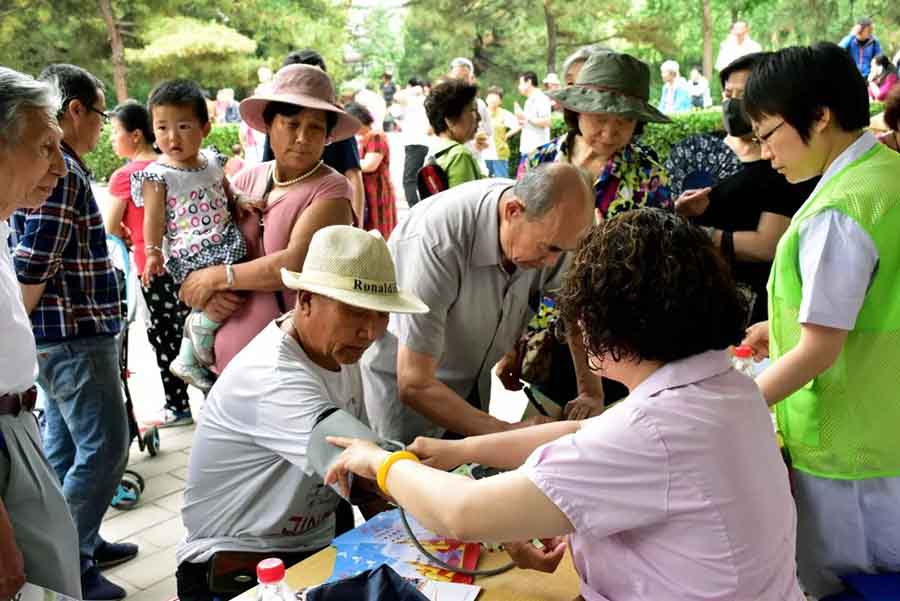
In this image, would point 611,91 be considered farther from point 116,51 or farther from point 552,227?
point 116,51

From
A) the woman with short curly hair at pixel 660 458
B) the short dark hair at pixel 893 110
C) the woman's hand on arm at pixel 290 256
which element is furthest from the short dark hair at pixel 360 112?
the woman with short curly hair at pixel 660 458

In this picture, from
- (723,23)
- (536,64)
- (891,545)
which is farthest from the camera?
(536,64)

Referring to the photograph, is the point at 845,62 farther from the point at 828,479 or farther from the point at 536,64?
the point at 536,64

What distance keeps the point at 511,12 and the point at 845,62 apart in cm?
2269

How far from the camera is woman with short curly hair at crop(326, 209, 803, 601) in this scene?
→ 3.78ft

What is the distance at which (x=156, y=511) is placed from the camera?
11.4 feet

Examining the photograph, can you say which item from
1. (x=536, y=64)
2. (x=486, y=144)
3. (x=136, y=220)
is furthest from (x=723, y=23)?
(x=136, y=220)

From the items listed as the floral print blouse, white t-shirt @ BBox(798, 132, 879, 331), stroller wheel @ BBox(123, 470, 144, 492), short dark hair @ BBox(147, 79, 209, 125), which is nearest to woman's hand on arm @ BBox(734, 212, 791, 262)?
the floral print blouse

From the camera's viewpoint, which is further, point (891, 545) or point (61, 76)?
point (61, 76)

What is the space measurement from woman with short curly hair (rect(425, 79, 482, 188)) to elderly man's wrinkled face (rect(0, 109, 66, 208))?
276 centimetres

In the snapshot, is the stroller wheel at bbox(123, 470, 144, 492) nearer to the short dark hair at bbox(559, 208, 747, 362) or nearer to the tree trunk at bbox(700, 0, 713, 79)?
the short dark hair at bbox(559, 208, 747, 362)

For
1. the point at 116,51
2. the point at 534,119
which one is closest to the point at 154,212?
the point at 534,119

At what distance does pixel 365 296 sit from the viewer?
175 centimetres

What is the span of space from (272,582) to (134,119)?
333cm
